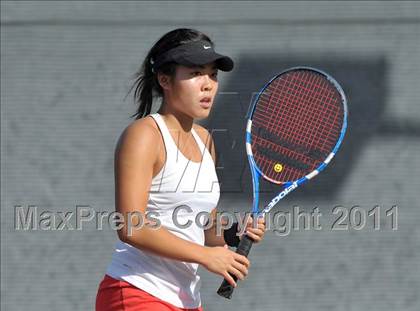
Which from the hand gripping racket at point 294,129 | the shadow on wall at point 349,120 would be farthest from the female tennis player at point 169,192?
the shadow on wall at point 349,120

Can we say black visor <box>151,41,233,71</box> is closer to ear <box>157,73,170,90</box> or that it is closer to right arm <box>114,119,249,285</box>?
ear <box>157,73,170,90</box>

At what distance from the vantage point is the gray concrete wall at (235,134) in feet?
13.5

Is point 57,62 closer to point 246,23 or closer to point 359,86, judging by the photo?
point 246,23

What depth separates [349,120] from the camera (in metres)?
4.09

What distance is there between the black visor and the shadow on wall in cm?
161

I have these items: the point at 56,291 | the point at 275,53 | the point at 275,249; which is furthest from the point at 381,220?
the point at 56,291

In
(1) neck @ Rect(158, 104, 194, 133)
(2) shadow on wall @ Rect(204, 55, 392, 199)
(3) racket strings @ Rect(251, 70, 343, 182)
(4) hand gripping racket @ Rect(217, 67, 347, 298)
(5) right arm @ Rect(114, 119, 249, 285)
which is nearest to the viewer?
(5) right arm @ Rect(114, 119, 249, 285)

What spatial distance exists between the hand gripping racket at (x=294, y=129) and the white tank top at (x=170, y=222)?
1.48 feet

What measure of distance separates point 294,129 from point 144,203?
3.52 ft

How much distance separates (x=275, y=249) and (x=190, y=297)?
5.57 ft

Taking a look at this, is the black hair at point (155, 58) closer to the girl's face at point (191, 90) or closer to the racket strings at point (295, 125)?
the girl's face at point (191, 90)

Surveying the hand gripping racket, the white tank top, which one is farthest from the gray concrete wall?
the white tank top

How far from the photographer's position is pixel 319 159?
3080 millimetres

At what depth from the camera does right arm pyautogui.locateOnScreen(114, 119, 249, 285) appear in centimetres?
228
